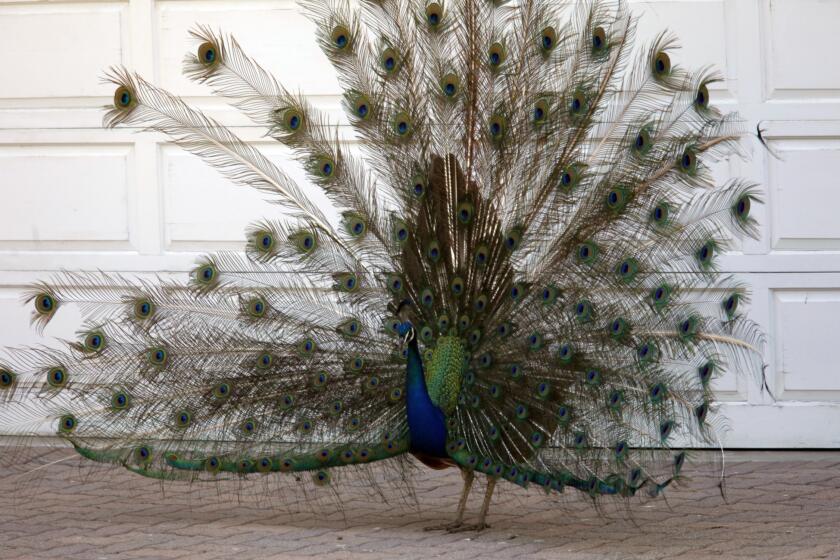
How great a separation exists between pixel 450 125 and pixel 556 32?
2.09 ft

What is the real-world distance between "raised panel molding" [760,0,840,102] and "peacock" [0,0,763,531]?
6.95 ft

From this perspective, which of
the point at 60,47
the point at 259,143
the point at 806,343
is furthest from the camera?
the point at 60,47

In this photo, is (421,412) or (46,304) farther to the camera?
(46,304)

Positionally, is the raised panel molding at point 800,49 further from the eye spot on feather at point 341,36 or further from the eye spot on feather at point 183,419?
the eye spot on feather at point 183,419

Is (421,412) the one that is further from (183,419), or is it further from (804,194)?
(804,194)

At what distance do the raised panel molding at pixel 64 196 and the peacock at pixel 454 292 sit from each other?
234 cm

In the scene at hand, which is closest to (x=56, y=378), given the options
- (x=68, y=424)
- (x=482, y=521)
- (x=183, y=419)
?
(x=68, y=424)

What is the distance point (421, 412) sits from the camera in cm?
564

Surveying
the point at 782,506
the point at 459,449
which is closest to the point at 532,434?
the point at 459,449

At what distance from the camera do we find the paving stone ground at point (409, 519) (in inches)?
223

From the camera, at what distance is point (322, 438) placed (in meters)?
5.88

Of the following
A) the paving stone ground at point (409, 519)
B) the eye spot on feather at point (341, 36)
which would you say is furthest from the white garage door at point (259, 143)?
the eye spot on feather at point (341, 36)

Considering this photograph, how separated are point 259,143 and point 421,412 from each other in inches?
122

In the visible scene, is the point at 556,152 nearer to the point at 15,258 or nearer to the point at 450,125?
the point at 450,125
